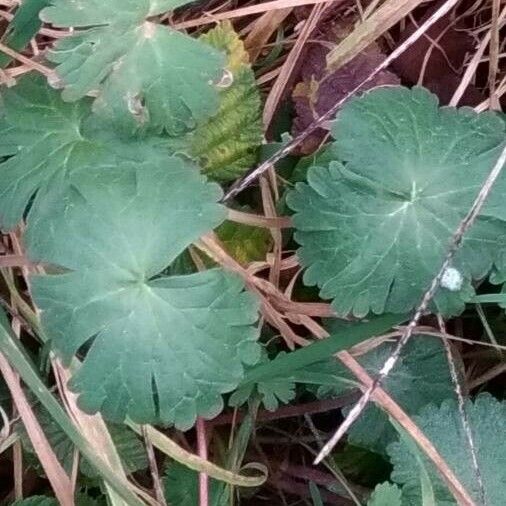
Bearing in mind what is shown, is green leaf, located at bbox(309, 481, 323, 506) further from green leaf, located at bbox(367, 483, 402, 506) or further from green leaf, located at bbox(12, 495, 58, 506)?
→ green leaf, located at bbox(12, 495, 58, 506)

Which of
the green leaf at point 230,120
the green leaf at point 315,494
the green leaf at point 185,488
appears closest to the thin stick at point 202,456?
the green leaf at point 185,488

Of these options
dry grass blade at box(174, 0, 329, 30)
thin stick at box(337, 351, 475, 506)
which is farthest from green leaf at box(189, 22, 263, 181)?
thin stick at box(337, 351, 475, 506)

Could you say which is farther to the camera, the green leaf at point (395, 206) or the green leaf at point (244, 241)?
the green leaf at point (244, 241)

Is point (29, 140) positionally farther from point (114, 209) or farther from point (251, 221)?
point (251, 221)

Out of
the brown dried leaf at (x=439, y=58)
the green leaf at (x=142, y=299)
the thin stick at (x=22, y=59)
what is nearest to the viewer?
the green leaf at (x=142, y=299)

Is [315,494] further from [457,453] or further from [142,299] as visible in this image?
[142,299]

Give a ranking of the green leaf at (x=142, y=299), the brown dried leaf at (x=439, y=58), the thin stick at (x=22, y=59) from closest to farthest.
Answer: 1. the green leaf at (x=142, y=299)
2. the thin stick at (x=22, y=59)
3. the brown dried leaf at (x=439, y=58)

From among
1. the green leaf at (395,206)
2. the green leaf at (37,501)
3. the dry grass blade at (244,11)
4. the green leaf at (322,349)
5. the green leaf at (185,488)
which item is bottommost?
the green leaf at (185,488)

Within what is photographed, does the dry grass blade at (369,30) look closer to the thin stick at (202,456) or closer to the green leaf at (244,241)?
the green leaf at (244,241)
